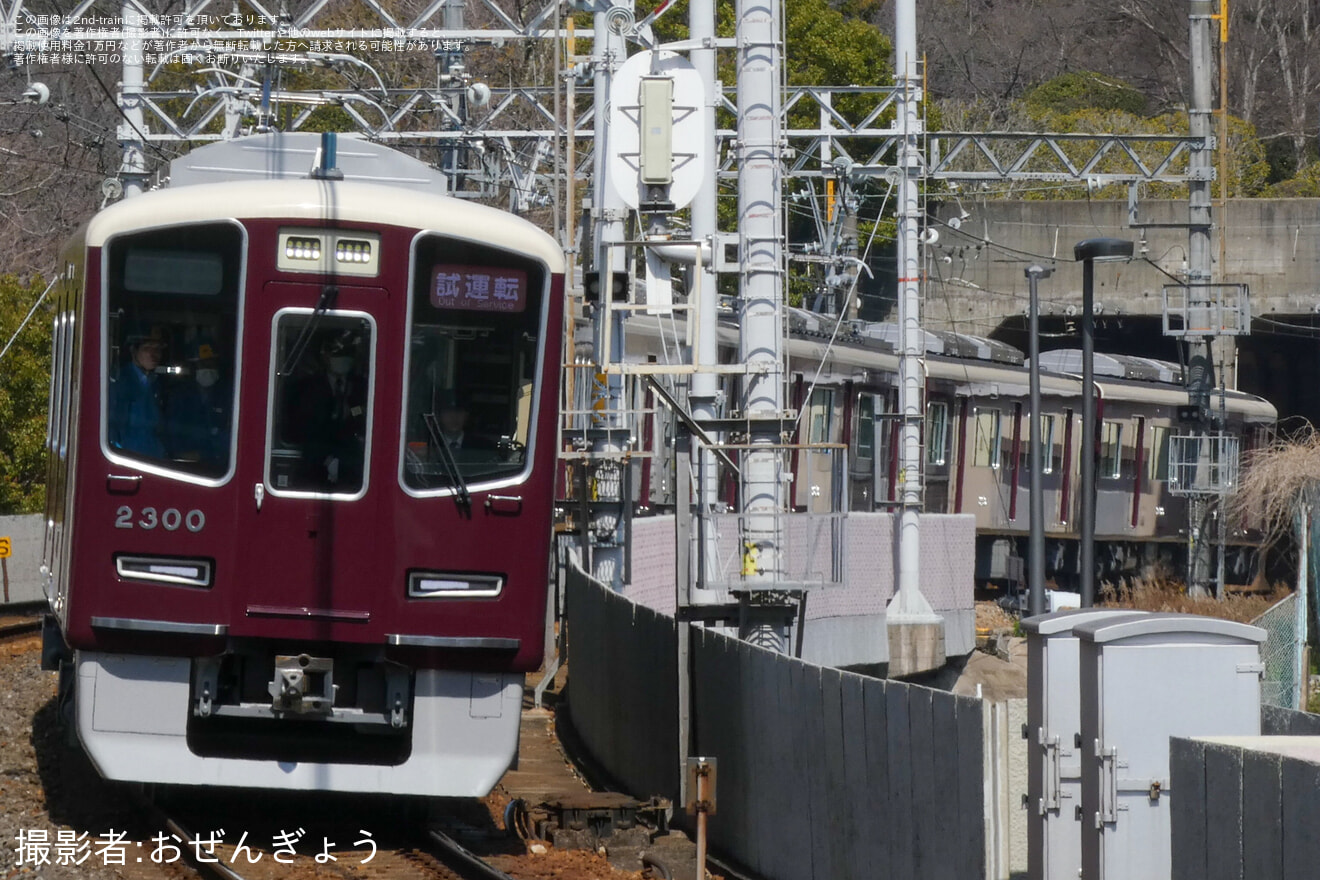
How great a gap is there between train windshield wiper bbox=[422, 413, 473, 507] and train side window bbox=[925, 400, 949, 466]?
21.8 meters

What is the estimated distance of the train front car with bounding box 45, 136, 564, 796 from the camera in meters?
9.06

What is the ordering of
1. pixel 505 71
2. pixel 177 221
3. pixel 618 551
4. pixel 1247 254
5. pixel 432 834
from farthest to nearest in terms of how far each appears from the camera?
pixel 1247 254, pixel 505 71, pixel 618 551, pixel 432 834, pixel 177 221

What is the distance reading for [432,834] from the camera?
9977 millimetres

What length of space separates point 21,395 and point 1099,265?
2498cm

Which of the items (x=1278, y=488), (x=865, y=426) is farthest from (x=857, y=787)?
(x=1278, y=488)

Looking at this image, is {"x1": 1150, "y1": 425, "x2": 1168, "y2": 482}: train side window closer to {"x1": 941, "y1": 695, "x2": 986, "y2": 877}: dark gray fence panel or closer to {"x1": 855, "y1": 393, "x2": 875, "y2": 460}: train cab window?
{"x1": 855, "y1": 393, "x2": 875, "y2": 460}: train cab window

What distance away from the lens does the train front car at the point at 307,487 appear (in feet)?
29.7

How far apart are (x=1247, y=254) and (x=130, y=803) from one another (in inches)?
1459

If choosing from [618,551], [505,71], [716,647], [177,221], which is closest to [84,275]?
[177,221]

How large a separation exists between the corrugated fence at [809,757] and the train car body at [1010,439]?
14.1 meters

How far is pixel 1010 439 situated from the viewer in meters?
32.0

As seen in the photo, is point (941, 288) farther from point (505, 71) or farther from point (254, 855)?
point (254, 855)

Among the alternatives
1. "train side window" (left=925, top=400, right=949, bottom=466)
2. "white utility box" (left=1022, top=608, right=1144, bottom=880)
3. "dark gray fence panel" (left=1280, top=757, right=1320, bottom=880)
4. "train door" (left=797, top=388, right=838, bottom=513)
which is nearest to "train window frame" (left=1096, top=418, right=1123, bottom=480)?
"train side window" (left=925, top=400, right=949, bottom=466)

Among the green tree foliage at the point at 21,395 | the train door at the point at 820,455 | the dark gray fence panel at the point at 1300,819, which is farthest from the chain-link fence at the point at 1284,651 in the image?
the green tree foliage at the point at 21,395
